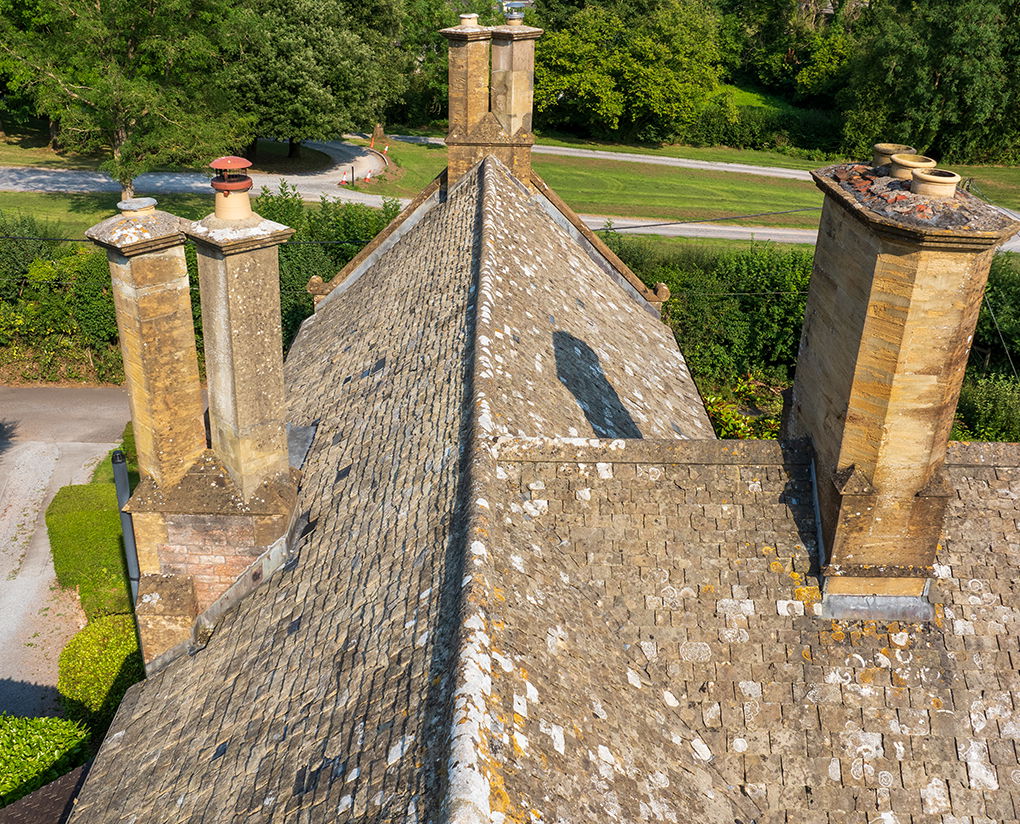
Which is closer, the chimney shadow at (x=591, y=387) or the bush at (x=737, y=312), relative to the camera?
the chimney shadow at (x=591, y=387)

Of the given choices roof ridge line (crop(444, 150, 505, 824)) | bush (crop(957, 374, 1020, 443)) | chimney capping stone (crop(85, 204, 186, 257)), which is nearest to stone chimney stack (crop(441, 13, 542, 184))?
roof ridge line (crop(444, 150, 505, 824))

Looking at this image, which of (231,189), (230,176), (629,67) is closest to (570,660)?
(231,189)

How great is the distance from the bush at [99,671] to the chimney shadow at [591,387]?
9.01 meters

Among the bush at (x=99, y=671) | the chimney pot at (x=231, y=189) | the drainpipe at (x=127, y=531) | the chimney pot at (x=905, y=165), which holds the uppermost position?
the chimney pot at (x=905, y=165)

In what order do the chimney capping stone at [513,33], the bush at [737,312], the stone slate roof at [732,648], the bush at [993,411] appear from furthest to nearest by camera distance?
the bush at [737,312], the bush at [993,411], the chimney capping stone at [513,33], the stone slate roof at [732,648]

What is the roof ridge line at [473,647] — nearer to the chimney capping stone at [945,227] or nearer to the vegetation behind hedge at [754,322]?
the chimney capping stone at [945,227]

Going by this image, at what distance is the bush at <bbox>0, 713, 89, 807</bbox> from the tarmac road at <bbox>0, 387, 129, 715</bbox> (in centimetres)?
374

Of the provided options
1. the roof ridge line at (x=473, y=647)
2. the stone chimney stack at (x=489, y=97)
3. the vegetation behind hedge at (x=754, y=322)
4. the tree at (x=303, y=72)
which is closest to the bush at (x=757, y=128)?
the tree at (x=303, y=72)

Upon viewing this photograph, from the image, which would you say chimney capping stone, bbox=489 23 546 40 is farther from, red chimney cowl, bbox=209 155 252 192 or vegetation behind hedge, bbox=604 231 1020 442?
vegetation behind hedge, bbox=604 231 1020 442

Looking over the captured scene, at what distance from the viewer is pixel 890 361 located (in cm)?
883

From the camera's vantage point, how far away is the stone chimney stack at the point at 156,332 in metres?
9.85

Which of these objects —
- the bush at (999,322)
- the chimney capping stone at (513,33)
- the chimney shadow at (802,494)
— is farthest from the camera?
the bush at (999,322)

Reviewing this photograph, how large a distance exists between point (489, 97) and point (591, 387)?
9.66m

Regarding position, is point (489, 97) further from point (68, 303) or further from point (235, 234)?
point (68, 303)
